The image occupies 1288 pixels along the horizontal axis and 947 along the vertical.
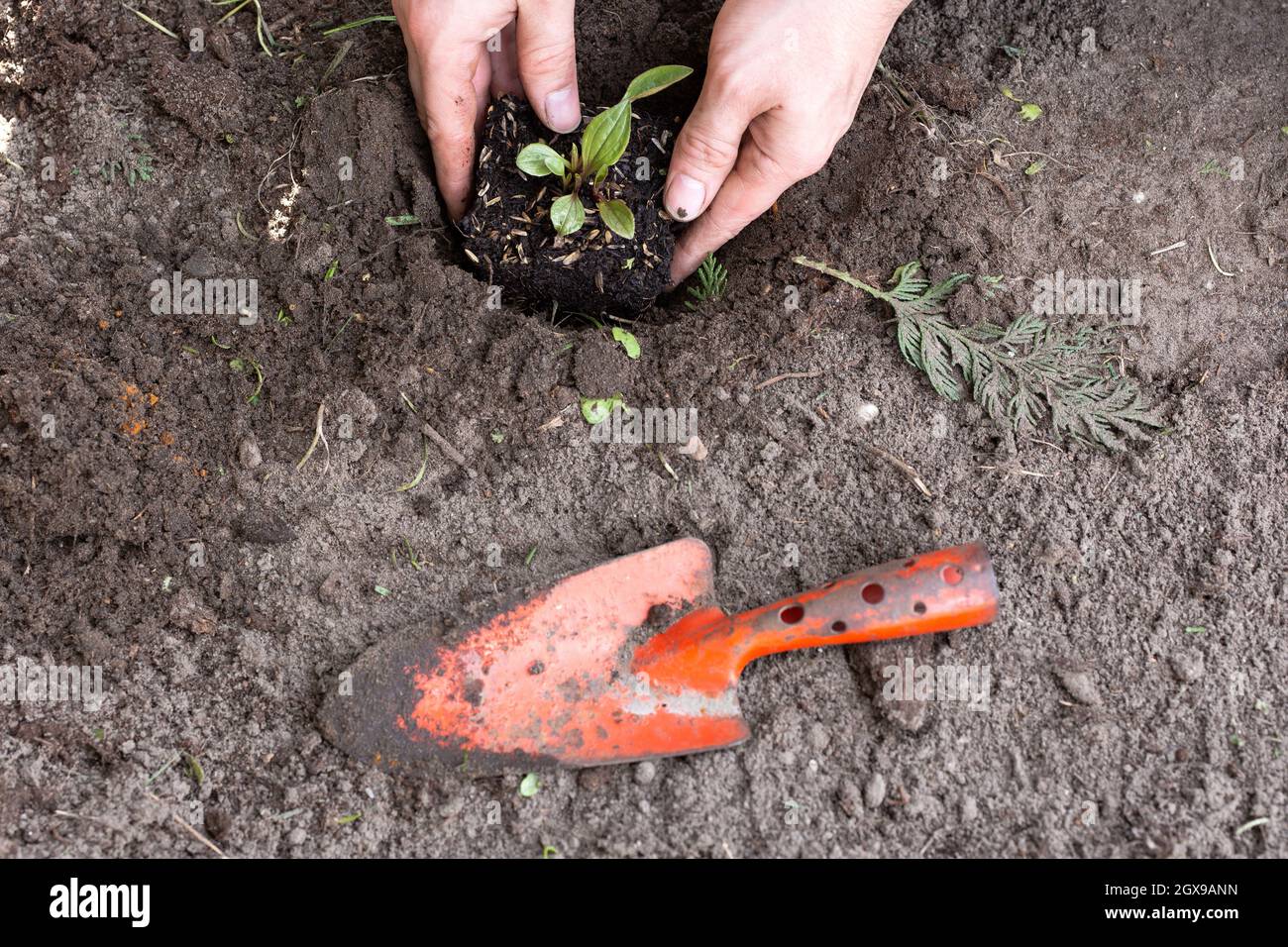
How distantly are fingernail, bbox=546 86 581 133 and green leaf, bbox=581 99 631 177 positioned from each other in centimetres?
5

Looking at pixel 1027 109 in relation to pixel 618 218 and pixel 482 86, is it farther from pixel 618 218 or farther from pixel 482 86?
pixel 482 86

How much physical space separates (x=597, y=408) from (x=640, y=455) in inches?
5.3

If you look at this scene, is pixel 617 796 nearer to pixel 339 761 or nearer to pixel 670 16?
pixel 339 761

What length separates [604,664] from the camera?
6.73 feet

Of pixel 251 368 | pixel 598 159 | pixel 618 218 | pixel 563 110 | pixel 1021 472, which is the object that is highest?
pixel 563 110

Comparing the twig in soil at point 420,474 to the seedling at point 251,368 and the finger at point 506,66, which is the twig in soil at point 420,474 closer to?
the seedling at point 251,368

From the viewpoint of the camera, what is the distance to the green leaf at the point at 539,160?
215 centimetres

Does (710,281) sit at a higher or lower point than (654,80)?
lower

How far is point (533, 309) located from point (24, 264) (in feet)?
3.51

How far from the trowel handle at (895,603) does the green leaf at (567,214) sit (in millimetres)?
908

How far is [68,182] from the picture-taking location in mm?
2301

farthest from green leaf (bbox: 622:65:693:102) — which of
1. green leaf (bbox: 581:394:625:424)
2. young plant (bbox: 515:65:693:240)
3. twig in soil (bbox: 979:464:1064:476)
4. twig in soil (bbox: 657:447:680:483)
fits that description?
twig in soil (bbox: 979:464:1064:476)

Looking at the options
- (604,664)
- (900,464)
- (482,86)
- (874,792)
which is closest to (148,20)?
(482,86)

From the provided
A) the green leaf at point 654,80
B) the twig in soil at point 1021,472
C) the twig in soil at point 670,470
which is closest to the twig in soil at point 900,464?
the twig in soil at point 1021,472
